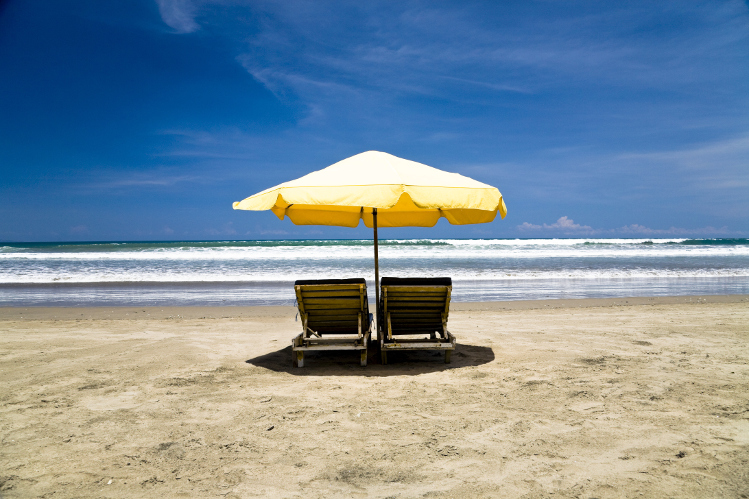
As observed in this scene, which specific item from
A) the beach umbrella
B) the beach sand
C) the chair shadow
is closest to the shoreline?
the beach sand

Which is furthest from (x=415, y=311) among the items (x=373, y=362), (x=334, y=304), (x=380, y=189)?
(x=380, y=189)

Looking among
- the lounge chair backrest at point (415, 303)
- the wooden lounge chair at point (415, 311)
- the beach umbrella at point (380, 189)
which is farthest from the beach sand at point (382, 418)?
the beach umbrella at point (380, 189)

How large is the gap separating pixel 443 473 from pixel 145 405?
2832 millimetres

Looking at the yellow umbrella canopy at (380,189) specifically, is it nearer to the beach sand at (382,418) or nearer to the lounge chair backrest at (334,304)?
the lounge chair backrest at (334,304)

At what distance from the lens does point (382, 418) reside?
3.72 metres

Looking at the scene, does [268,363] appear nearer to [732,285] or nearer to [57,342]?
[57,342]

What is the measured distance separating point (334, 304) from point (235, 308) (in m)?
5.97

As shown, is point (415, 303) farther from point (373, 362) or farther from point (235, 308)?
point (235, 308)

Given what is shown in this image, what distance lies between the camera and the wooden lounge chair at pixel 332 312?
202 inches

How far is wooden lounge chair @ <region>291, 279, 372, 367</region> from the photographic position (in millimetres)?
5133

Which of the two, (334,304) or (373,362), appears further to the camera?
(373,362)

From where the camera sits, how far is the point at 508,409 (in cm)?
385

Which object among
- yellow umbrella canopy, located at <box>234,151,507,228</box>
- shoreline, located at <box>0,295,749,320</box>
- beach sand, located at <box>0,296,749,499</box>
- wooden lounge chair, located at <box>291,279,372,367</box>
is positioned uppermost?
yellow umbrella canopy, located at <box>234,151,507,228</box>

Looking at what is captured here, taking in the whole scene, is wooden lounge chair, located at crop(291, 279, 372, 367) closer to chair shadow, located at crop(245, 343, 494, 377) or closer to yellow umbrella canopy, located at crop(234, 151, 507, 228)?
chair shadow, located at crop(245, 343, 494, 377)
